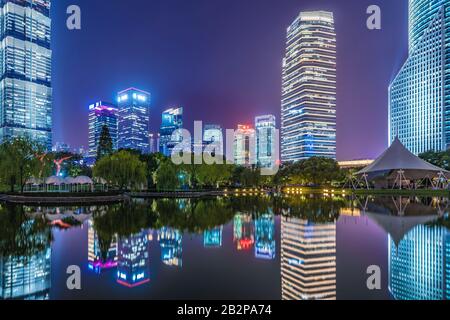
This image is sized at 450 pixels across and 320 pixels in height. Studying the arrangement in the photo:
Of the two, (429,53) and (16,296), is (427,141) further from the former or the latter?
(16,296)

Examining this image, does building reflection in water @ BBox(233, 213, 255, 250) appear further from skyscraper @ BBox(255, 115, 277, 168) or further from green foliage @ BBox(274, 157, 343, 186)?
skyscraper @ BBox(255, 115, 277, 168)

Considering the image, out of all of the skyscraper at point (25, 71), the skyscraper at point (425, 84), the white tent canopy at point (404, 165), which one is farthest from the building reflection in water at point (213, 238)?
the skyscraper at point (25, 71)

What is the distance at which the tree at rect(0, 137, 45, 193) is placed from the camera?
102 ft

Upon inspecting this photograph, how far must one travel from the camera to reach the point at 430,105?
92.8 meters

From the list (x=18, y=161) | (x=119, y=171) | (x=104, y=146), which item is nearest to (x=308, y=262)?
(x=119, y=171)

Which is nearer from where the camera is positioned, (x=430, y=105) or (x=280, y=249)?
(x=280, y=249)

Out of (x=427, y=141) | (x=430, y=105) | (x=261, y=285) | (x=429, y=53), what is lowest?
(x=261, y=285)

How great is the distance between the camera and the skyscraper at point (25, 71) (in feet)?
399

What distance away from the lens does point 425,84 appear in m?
94.8

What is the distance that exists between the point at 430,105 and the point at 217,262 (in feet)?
348

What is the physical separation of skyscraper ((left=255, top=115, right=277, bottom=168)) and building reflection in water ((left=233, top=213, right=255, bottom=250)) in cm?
15585

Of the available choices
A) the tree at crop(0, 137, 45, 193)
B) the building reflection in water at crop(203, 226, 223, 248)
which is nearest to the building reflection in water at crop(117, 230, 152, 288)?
the building reflection in water at crop(203, 226, 223, 248)

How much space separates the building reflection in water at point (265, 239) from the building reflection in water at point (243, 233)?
239 mm
